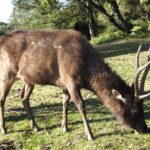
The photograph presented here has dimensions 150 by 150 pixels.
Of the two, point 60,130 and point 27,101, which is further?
point 27,101

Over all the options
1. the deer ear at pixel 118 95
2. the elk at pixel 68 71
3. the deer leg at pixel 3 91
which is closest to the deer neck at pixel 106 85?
the elk at pixel 68 71

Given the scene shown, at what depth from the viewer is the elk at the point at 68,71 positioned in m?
8.08

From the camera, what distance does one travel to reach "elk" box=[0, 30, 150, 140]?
318 inches

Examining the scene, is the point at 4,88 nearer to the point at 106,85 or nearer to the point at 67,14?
the point at 106,85

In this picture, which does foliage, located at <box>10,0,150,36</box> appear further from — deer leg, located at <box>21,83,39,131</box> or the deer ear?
the deer ear

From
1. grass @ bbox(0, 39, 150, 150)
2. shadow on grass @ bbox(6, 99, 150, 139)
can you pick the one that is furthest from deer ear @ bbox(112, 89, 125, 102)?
shadow on grass @ bbox(6, 99, 150, 139)

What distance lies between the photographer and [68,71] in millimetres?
8250

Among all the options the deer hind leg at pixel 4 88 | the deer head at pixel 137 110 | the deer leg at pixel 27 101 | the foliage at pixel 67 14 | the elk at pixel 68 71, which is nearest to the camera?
the deer head at pixel 137 110

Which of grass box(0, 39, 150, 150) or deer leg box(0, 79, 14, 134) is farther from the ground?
deer leg box(0, 79, 14, 134)

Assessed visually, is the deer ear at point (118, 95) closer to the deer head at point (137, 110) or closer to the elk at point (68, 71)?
the elk at point (68, 71)

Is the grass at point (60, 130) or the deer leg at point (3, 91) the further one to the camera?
the deer leg at point (3, 91)

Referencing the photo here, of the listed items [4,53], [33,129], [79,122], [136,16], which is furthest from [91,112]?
[136,16]

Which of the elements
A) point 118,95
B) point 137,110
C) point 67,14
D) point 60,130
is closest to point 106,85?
point 118,95

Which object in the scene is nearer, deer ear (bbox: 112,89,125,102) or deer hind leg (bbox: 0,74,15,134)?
deer ear (bbox: 112,89,125,102)
